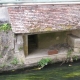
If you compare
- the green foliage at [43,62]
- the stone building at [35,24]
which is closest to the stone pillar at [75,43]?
the stone building at [35,24]

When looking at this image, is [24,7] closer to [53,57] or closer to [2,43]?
[2,43]

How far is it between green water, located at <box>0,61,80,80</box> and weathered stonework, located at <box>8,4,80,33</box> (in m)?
1.34

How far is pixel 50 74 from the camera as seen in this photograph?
25.1 ft

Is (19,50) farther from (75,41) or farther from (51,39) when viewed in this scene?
(75,41)

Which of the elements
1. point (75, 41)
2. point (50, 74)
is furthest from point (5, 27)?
point (75, 41)

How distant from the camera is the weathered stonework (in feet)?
24.7

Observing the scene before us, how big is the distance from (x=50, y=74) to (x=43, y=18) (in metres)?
1.79

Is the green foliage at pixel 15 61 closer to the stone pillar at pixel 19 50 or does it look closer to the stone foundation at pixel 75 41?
the stone pillar at pixel 19 50

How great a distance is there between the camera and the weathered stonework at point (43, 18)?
7.53 m

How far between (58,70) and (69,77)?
640 millimetres

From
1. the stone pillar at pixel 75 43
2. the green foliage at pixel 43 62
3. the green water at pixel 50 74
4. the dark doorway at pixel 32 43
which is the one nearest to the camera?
the green water at pixel 50 74

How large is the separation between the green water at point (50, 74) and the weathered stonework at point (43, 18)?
1.34 meters

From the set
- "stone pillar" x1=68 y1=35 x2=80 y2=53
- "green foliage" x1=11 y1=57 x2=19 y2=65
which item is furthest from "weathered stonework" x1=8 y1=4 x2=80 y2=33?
"green foliage" x1=11 y1=57 x2=19 y2=65

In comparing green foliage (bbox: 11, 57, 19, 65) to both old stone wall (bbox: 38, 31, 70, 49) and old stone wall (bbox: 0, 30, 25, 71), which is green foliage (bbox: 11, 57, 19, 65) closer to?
old stone wall (bbox: 0, 30, 25, 71)
